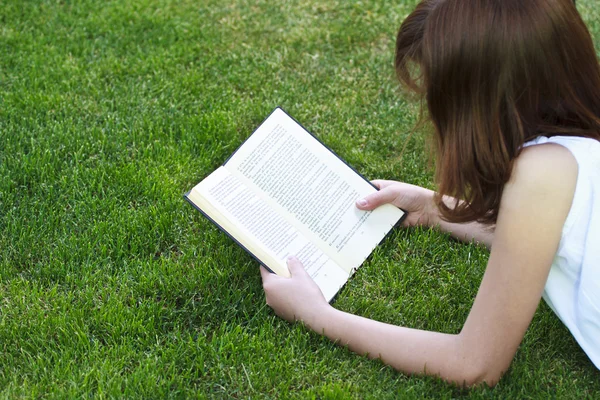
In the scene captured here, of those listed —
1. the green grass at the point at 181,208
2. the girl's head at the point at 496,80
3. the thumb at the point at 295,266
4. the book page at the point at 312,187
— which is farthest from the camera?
the book page at the point at 312,187

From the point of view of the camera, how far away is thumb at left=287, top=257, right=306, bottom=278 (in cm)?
209

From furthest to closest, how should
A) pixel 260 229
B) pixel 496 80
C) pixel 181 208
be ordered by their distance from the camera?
pixel 181 208 → pixel 260 229 → pixel 496 80

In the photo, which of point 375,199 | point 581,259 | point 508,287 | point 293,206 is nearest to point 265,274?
point 293,206

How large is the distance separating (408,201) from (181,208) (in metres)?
0.79

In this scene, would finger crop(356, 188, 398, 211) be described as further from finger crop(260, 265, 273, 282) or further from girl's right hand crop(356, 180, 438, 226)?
finger crop(260, 265, 273, 282)

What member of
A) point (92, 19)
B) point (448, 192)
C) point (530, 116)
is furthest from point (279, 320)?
point (92, 19)

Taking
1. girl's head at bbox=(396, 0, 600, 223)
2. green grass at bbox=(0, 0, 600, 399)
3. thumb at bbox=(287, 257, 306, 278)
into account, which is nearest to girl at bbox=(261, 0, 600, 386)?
girl's head at bbox=(396, 0, 600, 223)

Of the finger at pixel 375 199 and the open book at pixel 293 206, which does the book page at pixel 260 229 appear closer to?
the open book at pixel 293 206

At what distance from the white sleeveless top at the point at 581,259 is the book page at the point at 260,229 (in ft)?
2.18

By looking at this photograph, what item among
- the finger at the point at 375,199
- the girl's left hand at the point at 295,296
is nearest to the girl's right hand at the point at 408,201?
the finger at the point at 375,199

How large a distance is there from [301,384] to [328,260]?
0.44 metres

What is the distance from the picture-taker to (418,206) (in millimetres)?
2377

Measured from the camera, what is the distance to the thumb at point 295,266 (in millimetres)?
2086

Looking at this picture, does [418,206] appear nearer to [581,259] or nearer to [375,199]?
[375,199]
